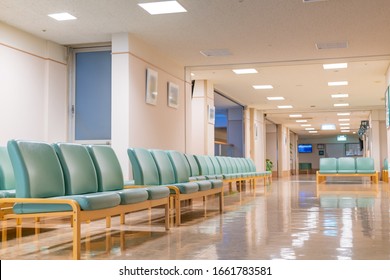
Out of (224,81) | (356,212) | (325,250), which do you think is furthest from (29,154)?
(224,81)

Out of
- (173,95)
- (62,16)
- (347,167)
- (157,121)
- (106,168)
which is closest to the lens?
(106,168)

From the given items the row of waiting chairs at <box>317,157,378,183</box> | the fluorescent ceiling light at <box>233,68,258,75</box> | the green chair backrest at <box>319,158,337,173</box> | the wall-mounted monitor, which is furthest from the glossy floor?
the wall-mounted monitor

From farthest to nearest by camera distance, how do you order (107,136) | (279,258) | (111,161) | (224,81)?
(224,81) → (107,136) → (111,161) → (279,258)

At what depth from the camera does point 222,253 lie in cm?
369

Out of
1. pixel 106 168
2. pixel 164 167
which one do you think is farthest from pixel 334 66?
pixel 106 168

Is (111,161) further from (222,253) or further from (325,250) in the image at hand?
(325,250)

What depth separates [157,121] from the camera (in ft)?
30.7

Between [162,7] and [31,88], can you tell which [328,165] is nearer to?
[162,7]

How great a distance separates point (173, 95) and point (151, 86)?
122cm

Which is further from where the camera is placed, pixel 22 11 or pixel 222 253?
pixel 22 11

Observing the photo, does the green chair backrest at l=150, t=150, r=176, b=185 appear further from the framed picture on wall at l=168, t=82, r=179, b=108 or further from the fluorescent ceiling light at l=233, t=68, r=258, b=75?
the fluorescent ceiling light at l=233, t=68, r=258, b=75

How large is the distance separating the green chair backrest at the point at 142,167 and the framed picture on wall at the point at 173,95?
4.22m

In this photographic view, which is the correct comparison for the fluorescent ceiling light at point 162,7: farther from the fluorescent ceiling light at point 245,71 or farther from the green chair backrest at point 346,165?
the green chair backrest at point 346,165

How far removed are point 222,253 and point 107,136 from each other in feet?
18.5
